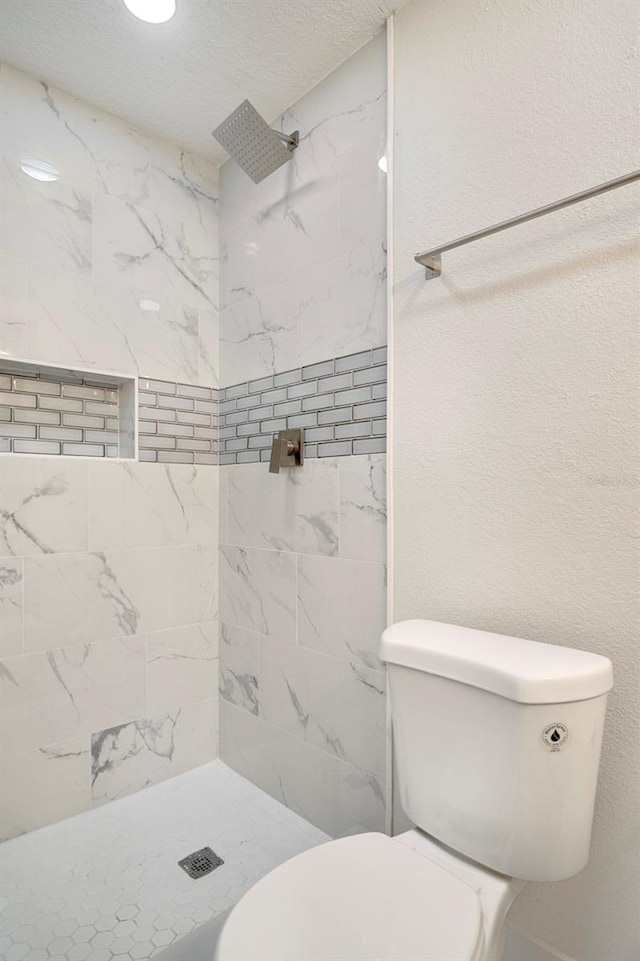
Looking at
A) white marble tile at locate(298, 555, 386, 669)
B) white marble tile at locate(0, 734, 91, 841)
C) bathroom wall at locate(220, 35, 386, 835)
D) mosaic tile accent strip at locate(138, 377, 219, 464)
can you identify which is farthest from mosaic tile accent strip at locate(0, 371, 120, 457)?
white marble tile at locate(0, 734, 91, 841)

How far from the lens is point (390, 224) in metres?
1.44

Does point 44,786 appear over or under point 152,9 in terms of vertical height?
under

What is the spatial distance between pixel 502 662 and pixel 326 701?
83cm

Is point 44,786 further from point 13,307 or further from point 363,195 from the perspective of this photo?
point 363,195

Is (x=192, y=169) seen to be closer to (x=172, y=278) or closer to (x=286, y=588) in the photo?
(x=172, y=278)

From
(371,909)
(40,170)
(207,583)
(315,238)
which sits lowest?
(371,909)

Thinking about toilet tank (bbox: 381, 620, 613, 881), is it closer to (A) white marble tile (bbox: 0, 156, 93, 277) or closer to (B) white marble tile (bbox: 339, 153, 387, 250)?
(B) white marble tile (bbox: 339, 153, 387, 250)

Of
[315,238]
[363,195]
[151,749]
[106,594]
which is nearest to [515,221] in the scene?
[363,195]

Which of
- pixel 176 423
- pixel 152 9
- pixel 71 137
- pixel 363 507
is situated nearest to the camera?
pixel 152 9

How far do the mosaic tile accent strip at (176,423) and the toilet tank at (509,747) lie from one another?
1.23 metres

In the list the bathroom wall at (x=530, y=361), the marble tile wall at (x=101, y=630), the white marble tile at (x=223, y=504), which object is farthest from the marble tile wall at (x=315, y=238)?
the marble tile wall at (x=101, y=630)

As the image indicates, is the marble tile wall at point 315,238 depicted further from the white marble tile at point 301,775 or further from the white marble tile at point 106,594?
the white marble tile at point 301,775

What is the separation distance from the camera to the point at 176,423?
6.59ft

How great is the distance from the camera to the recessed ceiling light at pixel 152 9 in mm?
1401
